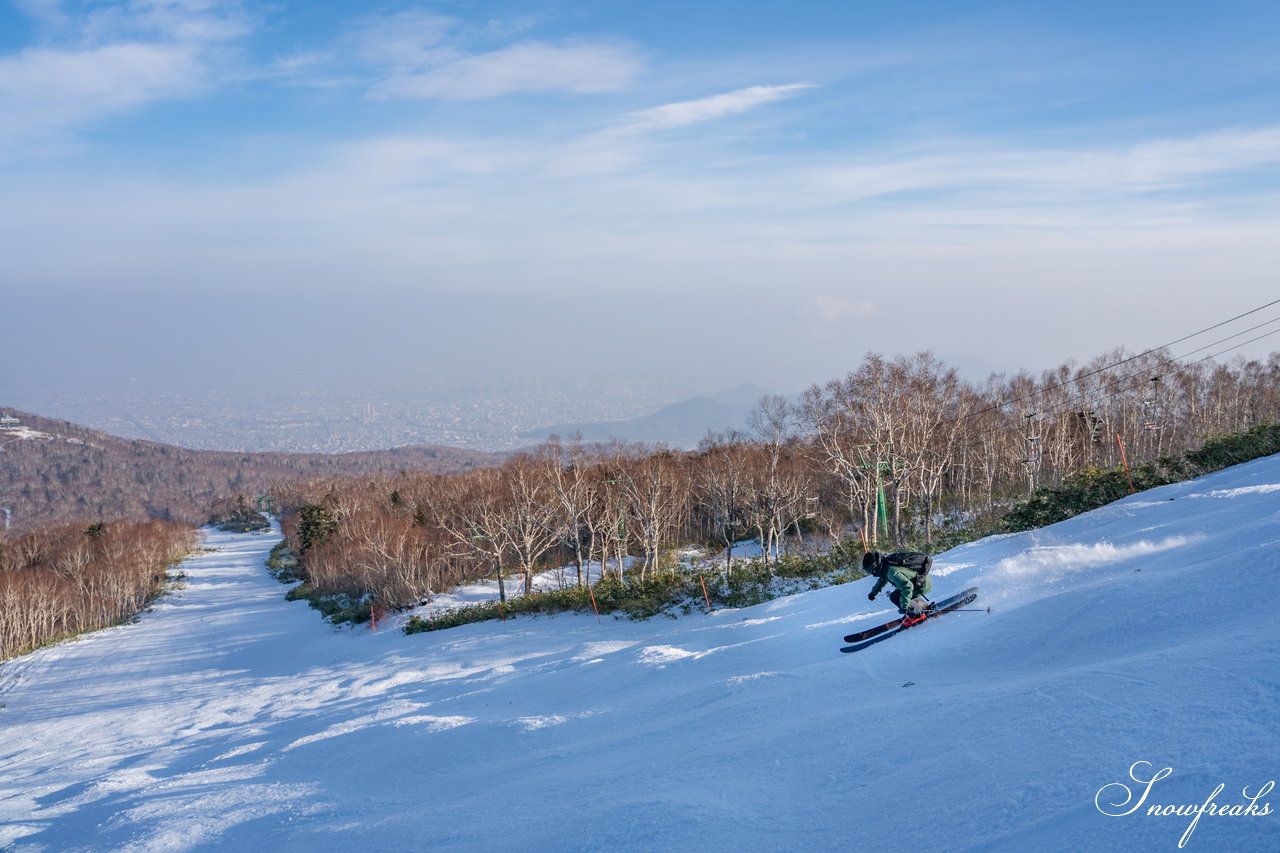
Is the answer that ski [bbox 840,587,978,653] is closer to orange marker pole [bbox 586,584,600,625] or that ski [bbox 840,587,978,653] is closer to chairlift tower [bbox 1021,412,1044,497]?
orange marker pole [bbox 586,584,600,625]

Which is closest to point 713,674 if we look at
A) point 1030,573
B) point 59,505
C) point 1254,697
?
point 1030,573

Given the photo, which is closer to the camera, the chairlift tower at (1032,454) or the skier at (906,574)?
the skier at (906,574)

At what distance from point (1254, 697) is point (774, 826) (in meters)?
3.39

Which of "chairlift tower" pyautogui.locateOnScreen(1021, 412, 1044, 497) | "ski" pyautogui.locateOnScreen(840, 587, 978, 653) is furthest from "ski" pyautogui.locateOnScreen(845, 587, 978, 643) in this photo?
"chairlift tower" pyautogui.locateOnScreen(1021, 412, 1044, 497)

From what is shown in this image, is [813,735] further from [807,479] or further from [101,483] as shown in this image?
[101,483]

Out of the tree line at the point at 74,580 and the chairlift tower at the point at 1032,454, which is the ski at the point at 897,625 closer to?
the chairlift tower at the point at 1032,454

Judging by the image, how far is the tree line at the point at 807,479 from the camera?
111 feet

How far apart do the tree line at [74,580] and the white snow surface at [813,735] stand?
2875 cm

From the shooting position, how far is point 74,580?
5006 cm

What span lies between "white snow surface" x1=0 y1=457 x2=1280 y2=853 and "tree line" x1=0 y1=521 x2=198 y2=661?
94.3 ft

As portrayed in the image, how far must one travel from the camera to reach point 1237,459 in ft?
64.1

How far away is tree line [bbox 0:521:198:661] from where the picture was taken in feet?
135

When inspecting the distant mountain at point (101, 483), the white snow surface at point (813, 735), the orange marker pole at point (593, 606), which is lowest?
the orange marker pole at point (593, 606)

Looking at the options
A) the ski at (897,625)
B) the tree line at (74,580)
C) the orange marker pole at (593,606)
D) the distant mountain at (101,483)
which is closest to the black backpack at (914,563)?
the ski at (897,625)
